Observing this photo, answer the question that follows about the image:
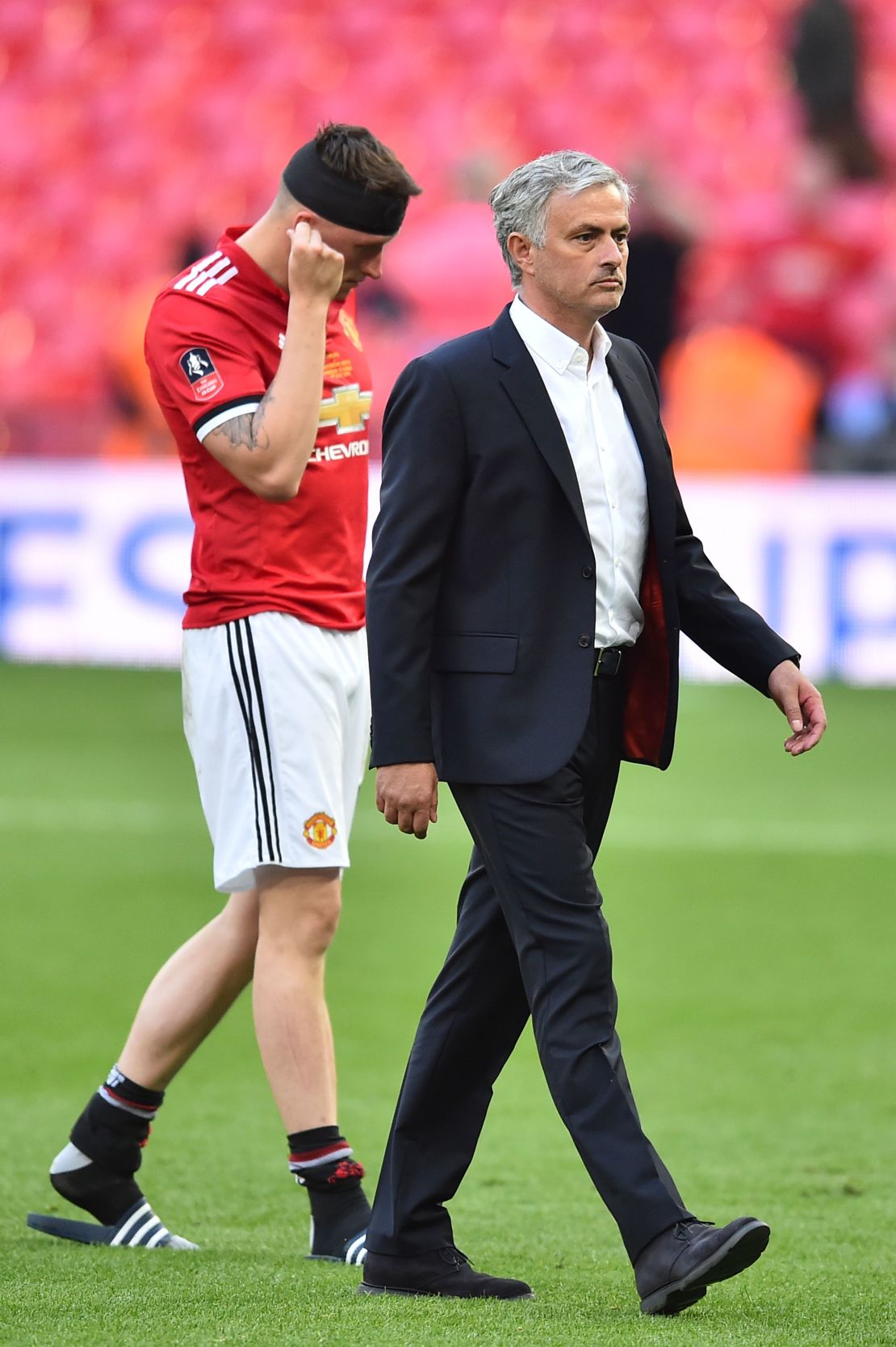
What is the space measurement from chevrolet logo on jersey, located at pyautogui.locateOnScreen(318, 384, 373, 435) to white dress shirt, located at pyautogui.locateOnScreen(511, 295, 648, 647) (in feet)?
1.94

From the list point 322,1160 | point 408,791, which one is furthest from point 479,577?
point 322,1160

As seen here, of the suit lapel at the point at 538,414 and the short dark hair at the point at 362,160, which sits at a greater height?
the short dark hair at the point at 362,160

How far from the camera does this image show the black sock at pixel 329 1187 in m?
3.73

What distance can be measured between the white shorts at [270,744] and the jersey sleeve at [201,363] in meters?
0.39

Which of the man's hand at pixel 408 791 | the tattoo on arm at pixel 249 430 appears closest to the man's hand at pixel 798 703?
the man's hand at pixel 408 791

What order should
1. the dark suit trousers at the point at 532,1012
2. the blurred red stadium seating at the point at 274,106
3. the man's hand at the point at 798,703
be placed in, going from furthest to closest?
the blurred red stadium seating at the point at 274,106 < the man's hand at the point at 798,703 < the dark suit trousers at the point at 532,1012

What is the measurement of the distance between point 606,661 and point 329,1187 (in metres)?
1.13

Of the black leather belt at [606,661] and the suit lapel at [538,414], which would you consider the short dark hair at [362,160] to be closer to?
the suit lapel at [538,414]

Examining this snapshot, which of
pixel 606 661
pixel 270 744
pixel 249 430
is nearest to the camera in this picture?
pixel 606 661

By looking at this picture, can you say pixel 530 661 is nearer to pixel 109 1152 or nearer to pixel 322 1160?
pixel 322 1160

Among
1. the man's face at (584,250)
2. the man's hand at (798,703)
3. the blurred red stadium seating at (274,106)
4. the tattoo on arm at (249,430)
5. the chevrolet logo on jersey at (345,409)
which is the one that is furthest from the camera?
the blurred red stadium seating at (274,106)

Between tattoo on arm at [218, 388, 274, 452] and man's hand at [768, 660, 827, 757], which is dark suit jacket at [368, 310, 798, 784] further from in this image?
tattoo on arm at [218, 388, 274, 452]

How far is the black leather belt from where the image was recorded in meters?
3.32

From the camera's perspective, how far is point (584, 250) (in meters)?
3.27
